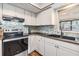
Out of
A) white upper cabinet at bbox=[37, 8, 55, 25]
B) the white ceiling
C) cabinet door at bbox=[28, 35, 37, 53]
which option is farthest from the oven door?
the white ceiling

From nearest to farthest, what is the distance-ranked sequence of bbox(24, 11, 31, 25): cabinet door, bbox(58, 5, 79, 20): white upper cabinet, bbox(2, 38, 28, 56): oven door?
bbox(2, 38, 28, 56): oven door, bbox(58, 5, 79, 20): white upper cabinet, bbox(24, 11, 31, 25): cabinet door

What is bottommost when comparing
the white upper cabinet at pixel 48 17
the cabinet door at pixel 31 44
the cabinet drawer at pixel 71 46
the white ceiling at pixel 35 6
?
the cabinet door at pixel 31 44

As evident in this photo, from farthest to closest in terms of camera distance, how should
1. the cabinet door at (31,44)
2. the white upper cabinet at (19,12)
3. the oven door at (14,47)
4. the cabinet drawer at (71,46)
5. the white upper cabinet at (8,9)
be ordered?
1. the cabinet door at (31,44)
2. the white upper cabinet at (19,12)
3. the white upper cabinet at (8,9)
4. the oven door at (14,47)
5. the cabinet drawer at (71,46)

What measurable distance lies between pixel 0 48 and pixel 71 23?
1.88m

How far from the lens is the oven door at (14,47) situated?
148 cm

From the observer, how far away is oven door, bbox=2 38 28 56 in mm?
1483

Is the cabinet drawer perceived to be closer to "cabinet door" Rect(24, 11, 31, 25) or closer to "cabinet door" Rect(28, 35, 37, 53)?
"cabinet door" Rect(28, 35, 37, 53)

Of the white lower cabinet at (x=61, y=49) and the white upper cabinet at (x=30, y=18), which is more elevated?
the white upper cabinet at (x=30, y=18)

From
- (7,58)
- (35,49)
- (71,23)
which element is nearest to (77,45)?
(71,23)

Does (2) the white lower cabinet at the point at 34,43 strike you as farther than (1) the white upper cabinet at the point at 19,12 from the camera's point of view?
Yes

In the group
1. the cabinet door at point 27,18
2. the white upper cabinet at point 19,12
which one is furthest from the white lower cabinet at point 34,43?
the white upper cabinet at point 19,12

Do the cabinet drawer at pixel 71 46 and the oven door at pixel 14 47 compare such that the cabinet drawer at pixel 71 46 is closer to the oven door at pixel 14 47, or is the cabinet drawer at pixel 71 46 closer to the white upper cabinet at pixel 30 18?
the oven door at pixel 14 47

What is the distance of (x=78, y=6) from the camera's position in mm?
1649

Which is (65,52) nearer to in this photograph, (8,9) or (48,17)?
(48,17)
